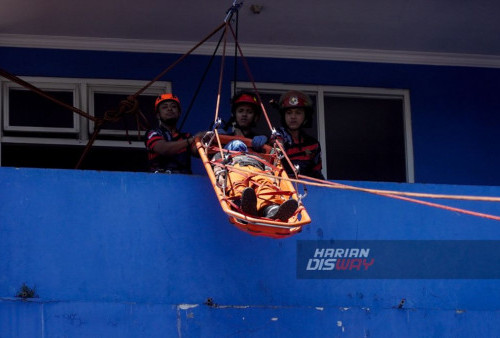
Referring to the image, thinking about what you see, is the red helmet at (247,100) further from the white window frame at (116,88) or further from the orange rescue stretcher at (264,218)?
the white window frame at (116,88)

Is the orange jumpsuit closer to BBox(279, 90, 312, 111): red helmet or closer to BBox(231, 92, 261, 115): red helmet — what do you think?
BBox(231, 92, 261, 115): red helmet

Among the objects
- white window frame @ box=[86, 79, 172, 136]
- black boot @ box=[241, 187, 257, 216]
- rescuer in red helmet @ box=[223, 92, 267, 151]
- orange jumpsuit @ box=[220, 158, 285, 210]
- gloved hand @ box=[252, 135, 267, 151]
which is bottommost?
black boot @ box=[241, 187, 257, 216]

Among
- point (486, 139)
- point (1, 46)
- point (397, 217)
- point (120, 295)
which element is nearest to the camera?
point (120, 295)

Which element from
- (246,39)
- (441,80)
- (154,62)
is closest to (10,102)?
→ (154,62)

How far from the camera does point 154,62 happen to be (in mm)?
7691

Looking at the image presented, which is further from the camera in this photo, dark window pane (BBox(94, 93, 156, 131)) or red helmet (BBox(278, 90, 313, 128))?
dark window pane (BBox(94, 93, 156, 131))

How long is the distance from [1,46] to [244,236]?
3.08 metres

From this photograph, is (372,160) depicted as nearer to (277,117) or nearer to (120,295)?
(277,117)

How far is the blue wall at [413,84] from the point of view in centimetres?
760

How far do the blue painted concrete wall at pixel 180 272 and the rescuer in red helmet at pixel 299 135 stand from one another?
49 cm

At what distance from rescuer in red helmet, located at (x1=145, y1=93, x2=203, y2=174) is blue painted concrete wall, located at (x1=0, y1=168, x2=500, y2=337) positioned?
0.31m

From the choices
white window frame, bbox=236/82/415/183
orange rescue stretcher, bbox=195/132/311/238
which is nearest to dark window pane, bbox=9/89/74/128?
white window frame, bbox=236/82/415/183

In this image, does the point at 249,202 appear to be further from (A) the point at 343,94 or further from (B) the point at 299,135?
(A) the point at 343,94

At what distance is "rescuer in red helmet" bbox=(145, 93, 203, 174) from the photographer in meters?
6.03
